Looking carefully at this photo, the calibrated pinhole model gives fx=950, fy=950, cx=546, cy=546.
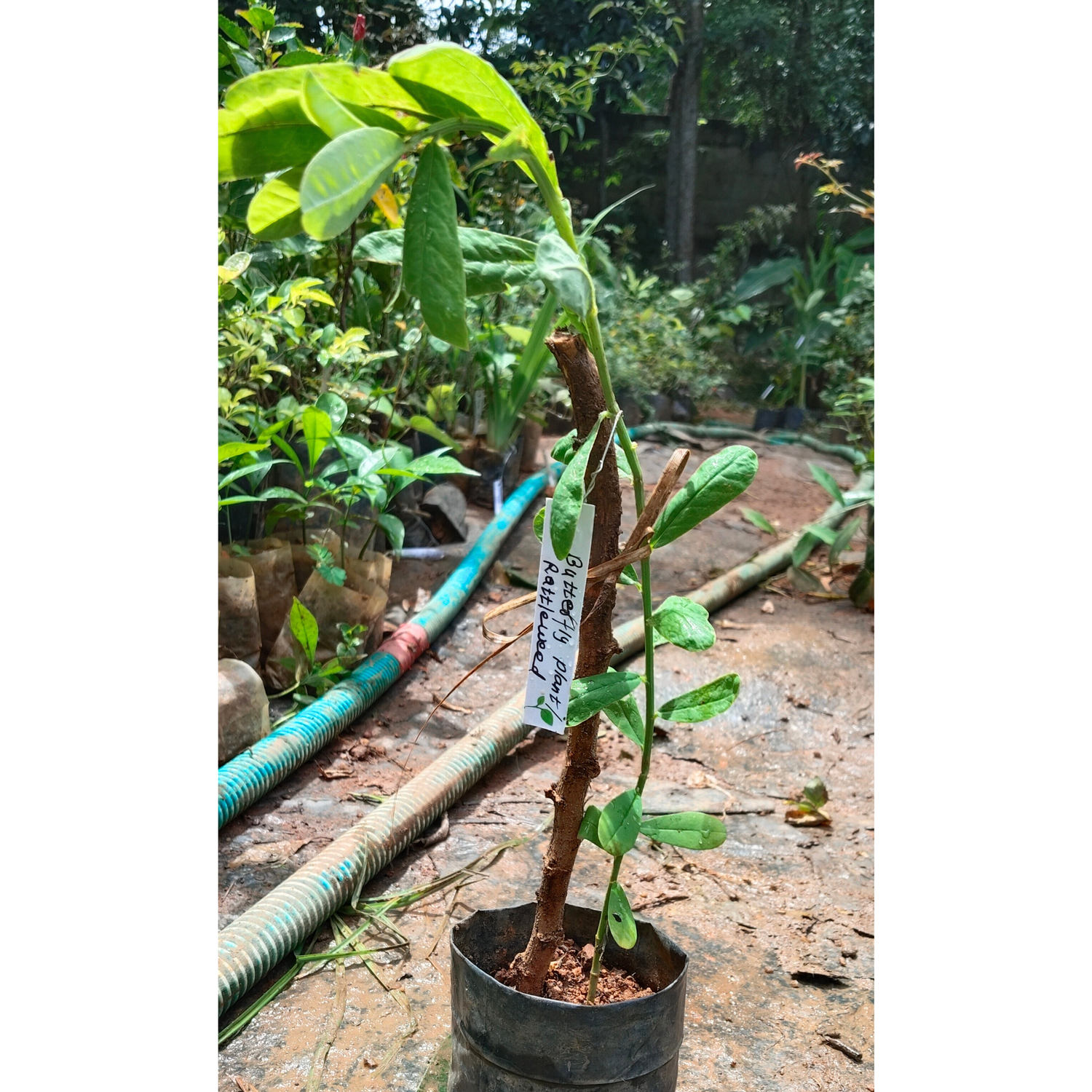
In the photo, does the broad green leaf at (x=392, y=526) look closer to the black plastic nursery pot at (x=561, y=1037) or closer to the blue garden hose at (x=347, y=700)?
the blue garden hose at (x=347, y=700)

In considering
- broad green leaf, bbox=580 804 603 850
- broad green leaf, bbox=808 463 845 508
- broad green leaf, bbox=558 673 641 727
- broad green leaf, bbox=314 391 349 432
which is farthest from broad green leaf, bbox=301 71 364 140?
broad green leaf, bbox=808 463 845 508

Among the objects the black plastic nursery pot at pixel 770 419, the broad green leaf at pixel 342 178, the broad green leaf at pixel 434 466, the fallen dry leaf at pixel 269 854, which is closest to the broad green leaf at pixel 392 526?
the broad green leaf at pixel 434 466

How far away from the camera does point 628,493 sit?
3.63 m

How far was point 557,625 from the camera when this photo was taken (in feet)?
2.58

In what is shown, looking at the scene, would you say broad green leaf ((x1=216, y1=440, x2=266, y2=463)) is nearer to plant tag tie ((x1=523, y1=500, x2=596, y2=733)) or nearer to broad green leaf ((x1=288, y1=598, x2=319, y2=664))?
broad green leaf ((x1=288, y1=598, x2=319, y2=664))

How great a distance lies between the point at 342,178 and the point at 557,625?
0.39m

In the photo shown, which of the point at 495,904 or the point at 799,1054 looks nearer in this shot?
the point at 799,1054

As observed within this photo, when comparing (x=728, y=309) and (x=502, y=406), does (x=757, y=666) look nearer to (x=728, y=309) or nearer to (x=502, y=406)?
(x=502, y=406)

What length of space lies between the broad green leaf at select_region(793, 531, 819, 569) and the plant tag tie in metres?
2.31

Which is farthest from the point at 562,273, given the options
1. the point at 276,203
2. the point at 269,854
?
the point at 269,854

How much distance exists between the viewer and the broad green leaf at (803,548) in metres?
2.97

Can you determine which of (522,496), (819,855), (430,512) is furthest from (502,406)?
(819,855)

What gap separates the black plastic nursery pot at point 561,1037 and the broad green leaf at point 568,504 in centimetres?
42

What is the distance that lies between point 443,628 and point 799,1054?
4.70 ft
